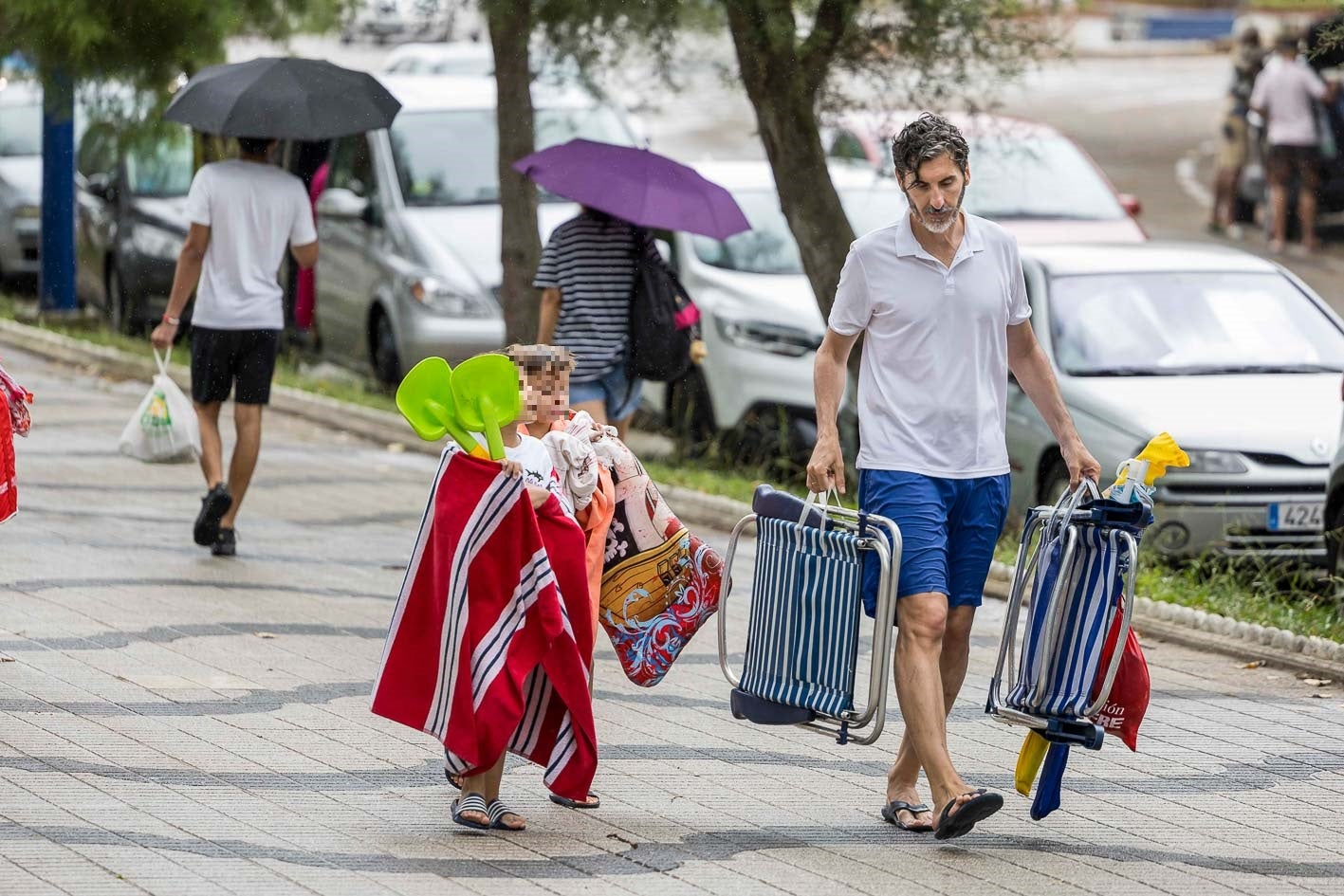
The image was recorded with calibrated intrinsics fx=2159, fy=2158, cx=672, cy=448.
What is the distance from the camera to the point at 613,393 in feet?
29.9

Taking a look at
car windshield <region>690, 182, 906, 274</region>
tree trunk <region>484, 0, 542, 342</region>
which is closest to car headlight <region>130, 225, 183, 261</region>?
tree trunk <region>484, 0, 542, 342</region>

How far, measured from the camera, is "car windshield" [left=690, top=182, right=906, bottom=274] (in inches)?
501

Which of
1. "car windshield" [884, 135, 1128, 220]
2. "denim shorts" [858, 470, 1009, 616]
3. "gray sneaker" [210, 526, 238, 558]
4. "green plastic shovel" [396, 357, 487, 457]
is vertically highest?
"car windshield" [884, 135, 1128, 220]

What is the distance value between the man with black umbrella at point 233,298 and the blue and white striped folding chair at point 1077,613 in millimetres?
4474

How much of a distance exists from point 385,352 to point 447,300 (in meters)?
0.77

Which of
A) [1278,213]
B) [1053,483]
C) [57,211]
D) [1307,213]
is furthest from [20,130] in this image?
[1053,483]

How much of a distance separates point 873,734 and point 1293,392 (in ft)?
17.6

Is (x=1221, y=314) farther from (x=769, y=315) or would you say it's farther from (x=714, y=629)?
(x=714, y=629)

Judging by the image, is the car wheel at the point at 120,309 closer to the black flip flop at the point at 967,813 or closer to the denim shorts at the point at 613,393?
the denim shorts at the point at 613,393

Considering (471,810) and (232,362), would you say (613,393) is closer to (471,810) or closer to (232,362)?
(232,362)

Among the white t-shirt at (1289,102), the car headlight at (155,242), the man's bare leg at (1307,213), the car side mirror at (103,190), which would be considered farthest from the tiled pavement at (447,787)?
the man's bare leg at (1307,213)

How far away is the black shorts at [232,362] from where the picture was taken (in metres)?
9.15

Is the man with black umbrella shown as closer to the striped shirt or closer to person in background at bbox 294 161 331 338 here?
the striped shirt

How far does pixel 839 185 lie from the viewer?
44.0 feet
